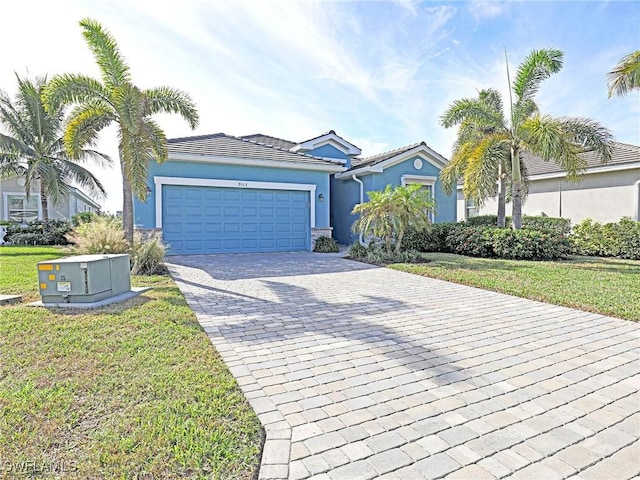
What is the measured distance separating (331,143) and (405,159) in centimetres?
410

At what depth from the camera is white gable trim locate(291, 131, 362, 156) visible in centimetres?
1855

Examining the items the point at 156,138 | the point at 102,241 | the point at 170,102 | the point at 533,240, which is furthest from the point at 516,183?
the point at 102,241

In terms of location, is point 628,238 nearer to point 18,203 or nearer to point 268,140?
point 268,140

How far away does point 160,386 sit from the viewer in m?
3.33

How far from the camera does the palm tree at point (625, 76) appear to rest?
444 inches

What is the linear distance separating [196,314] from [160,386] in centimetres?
260

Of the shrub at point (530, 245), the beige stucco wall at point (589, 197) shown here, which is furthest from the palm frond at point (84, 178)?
the beige stucco wall at point (589, 197)

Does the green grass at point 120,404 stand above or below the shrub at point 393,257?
below

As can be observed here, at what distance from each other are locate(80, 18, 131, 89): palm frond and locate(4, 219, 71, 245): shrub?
10.6m

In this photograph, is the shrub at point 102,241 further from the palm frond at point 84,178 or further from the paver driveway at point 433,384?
the palm frond at point 84,178

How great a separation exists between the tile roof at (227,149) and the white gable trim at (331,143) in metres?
2.63

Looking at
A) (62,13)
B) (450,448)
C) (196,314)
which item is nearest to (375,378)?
(450,448)

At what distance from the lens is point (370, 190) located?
16750 millimetres

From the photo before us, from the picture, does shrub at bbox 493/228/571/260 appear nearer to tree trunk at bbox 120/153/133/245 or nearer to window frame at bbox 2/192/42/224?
tree trunk at bbox 120/153/133/245
